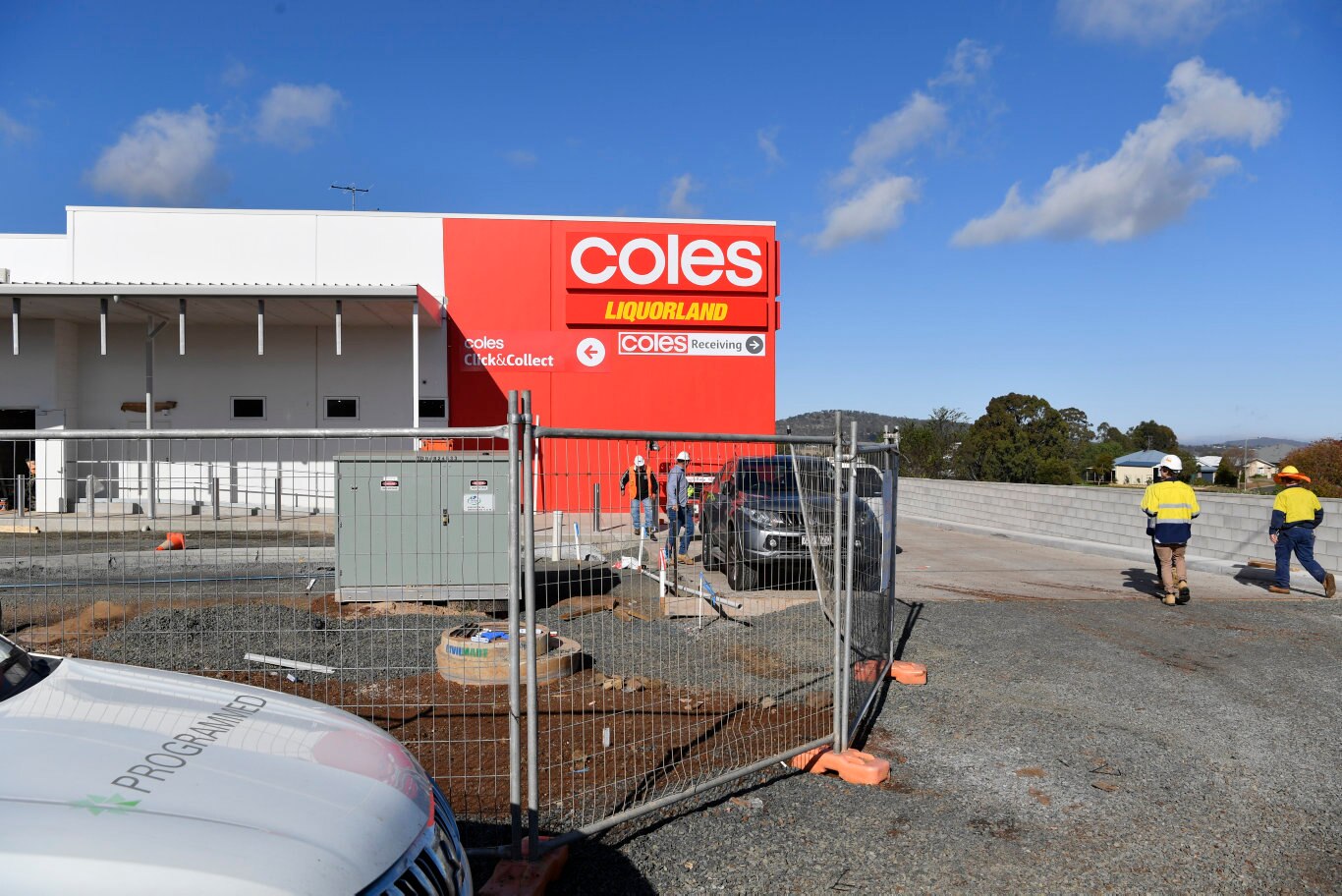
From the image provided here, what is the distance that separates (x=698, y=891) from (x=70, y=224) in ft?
86.3

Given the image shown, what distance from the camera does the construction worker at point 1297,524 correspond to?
1079cm

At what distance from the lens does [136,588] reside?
565cm

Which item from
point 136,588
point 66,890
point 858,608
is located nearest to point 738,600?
point 858,608

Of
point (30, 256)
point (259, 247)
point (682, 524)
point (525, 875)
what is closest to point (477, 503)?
point (682, 524)

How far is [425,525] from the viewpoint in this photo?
333 inches

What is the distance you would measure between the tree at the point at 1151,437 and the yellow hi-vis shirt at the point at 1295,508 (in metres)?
107

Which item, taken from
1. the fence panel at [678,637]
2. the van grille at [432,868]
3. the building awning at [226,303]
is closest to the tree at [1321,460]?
the fence panel at [678,637]

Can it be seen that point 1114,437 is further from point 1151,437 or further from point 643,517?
point 643,517

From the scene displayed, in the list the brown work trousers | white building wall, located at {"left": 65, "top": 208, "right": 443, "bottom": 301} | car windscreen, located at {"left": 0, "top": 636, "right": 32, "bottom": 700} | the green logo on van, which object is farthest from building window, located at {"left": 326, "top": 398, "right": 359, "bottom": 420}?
the green logo on van

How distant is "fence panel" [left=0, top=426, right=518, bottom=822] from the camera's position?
4699 mm

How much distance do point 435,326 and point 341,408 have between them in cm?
346

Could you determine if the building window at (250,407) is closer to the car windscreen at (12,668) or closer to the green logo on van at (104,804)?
the car windscreen at (12,668)

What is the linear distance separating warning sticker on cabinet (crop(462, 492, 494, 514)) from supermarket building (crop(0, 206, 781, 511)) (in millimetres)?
14575

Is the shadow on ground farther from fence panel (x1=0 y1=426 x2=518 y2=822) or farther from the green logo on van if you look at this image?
the green logo on van
